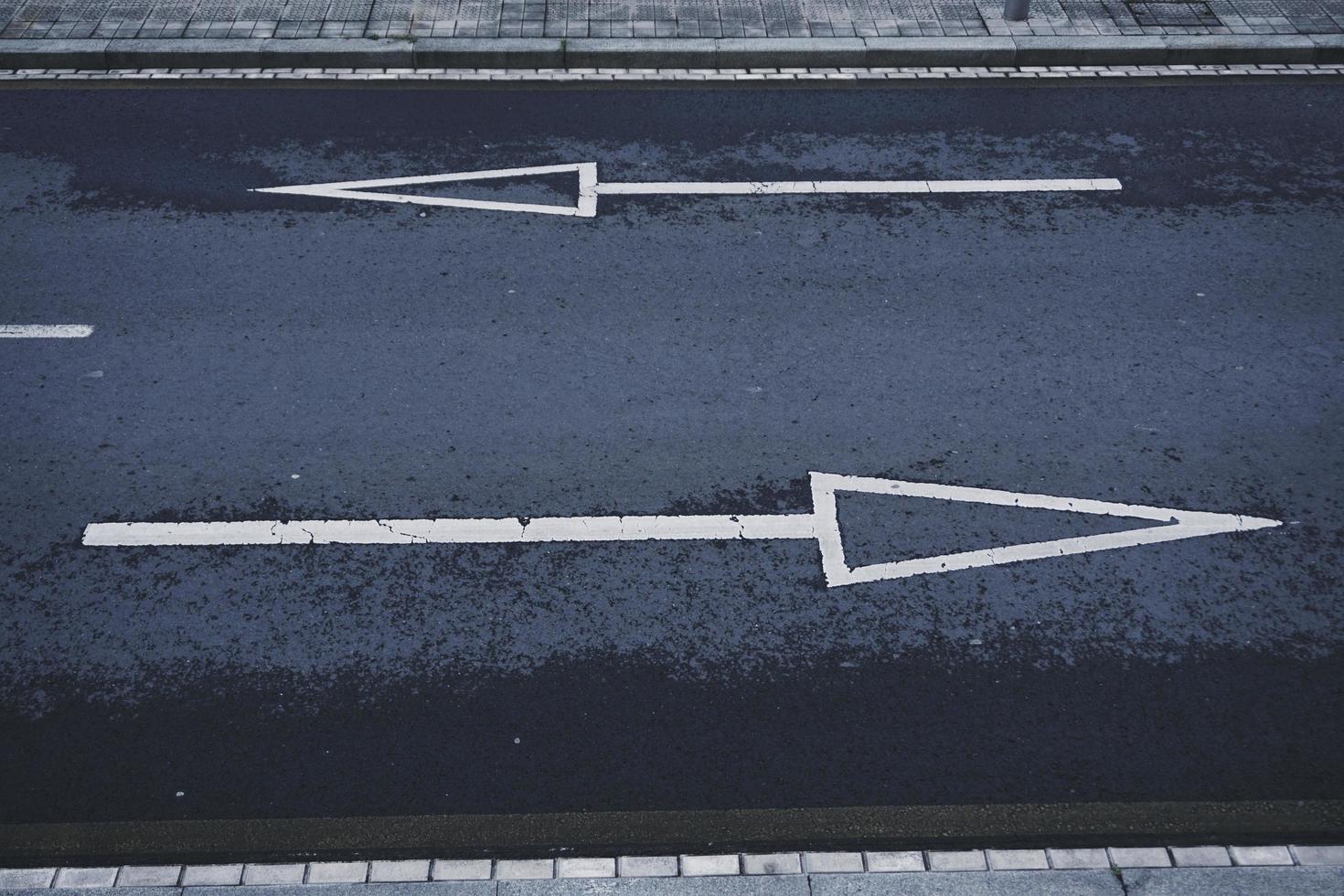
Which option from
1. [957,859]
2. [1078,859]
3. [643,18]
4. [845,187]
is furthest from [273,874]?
[643,18]

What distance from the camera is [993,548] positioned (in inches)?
255

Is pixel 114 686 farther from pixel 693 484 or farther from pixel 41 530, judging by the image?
pixel 693 484

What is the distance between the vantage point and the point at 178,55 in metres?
10.9

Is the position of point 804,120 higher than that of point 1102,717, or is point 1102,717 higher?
point 804,120

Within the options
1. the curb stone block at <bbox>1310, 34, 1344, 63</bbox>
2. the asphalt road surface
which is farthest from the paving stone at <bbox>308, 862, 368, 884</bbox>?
the curb stone block at <bbox>1310, 34, 1344, 63</bbox>

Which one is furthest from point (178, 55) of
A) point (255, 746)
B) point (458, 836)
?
point (458, 836)

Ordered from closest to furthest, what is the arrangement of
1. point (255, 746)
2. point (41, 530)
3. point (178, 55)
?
1. point (255, 746)
2. point (41, 530)
3. point (178, 55)

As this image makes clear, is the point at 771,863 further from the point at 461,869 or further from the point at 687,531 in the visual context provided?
the point at 687,531

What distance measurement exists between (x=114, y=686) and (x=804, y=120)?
7.11 m

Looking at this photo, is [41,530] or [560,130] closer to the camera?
[41,530]

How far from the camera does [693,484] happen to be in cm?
686

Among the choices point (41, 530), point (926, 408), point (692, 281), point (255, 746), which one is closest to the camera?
point (255, 746)

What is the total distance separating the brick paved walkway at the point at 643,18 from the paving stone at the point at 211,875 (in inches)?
329

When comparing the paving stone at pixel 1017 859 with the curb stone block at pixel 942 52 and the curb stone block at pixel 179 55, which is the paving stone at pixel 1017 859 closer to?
the curb stone block at pixel 942 52
